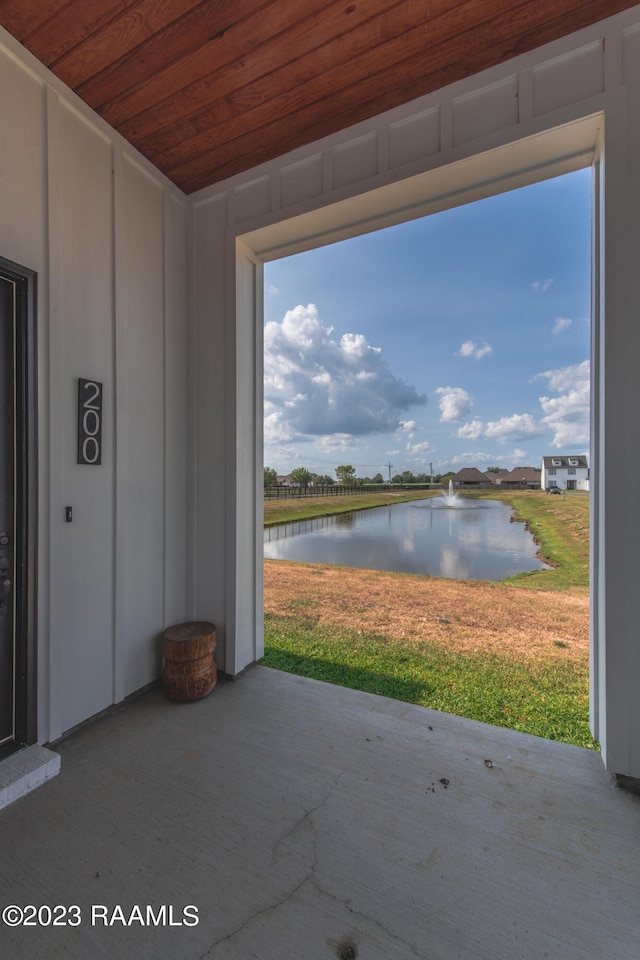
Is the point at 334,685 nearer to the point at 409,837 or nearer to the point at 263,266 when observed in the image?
the point at 409,837

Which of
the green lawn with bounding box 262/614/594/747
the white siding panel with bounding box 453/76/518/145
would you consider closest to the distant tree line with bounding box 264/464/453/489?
the green lawn with bounding box 262/614/594/747

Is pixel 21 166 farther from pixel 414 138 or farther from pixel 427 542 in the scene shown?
pixel 427 542

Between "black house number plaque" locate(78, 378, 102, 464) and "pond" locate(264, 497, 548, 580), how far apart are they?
4808 millimetres

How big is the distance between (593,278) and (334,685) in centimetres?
280

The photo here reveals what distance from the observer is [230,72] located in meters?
1.88

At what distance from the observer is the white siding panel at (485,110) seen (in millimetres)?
1839

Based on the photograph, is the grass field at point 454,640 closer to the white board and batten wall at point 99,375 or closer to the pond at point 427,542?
the pond at point 427,542

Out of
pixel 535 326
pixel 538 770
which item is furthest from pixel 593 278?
pixel 535 326

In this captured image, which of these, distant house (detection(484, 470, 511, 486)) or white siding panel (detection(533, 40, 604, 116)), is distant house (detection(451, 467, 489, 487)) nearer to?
distant house (detection(484, 470, 511, 486))

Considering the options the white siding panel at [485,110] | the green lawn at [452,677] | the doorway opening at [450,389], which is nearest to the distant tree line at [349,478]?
the doorway opening at [450,389]

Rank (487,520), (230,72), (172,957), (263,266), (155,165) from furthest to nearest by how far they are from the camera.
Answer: (487,520) < (263,266) < (155,165) < (230,72) < (172,957)

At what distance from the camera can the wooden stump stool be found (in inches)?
90.7

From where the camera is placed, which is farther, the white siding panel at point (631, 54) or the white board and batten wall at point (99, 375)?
the white board and batten wall at point (99, 375)

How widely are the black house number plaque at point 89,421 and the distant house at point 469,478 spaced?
17.9ft
